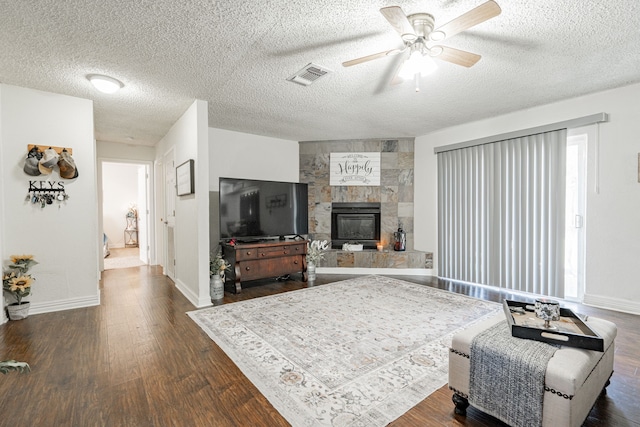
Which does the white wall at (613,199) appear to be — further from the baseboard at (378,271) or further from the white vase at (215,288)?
the white vase at (215,288)

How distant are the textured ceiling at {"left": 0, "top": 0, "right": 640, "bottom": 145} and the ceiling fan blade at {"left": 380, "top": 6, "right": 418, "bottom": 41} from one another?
5.6 inches

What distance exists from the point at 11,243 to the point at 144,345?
1979 millimetres

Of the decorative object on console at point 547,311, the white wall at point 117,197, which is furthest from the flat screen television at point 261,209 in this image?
the white wall at point 117,197

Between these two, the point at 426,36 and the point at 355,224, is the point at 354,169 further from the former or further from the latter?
the point at 426,36

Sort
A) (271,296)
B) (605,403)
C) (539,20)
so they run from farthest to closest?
(271,296)
(539,20)
(605,403)

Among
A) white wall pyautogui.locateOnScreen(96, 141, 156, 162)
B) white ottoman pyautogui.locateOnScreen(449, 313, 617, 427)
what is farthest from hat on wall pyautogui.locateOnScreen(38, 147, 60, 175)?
white ottoman pyautogui.locateOnScreen(449, 313, 617, 427)

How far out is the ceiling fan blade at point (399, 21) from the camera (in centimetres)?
156

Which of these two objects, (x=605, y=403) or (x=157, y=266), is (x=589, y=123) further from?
(x=157, y=266)

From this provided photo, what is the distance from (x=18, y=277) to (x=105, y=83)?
2.05 meters

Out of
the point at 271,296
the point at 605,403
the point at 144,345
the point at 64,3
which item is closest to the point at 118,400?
the point at 144,345

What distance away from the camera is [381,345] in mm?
2328

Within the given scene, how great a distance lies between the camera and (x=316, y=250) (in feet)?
16.3

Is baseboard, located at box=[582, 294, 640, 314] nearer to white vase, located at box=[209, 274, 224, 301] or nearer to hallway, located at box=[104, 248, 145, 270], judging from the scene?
white vase, located at box=[209, 274, 224, 301]

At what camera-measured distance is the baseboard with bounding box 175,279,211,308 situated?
3.30m
